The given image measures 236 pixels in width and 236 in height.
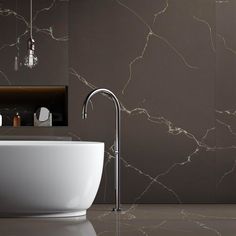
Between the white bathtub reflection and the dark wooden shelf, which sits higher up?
the dark wooden shelf

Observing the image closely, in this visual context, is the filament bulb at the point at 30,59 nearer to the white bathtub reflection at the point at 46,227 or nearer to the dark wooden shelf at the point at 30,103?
the dark wooden shelf at the point at 30,103

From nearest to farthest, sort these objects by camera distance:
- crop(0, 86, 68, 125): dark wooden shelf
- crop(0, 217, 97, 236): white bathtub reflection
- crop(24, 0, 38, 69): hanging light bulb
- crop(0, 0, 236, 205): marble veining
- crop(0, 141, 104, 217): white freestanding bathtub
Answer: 1. crop(0, 217, 97, 236): white bathtub reflection
2. crop(0, 141, 104, 217): white freestanding bathtub
3. crop(24, 0, 38, 69): hanging light bulb
4. crop(0, 0, 236, 205): marble veining
5. crop(0, 86, 68, 125): dark wooden shelf

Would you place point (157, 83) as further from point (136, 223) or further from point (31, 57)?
point (136, 223)

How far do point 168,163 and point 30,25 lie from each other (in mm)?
1541

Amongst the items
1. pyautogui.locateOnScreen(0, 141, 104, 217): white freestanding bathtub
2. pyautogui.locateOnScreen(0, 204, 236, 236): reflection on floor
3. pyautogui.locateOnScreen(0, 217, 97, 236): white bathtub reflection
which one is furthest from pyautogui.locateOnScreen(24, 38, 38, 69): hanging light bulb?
pyautogui.locateOnScreen(0, 217, 97, 236): white bathtub reflection

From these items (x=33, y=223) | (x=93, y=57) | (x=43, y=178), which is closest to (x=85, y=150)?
(x=43, y=178)

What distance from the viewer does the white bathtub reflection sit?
3062 mm

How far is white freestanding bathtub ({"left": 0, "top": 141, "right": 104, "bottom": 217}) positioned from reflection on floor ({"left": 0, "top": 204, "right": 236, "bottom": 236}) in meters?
0.10

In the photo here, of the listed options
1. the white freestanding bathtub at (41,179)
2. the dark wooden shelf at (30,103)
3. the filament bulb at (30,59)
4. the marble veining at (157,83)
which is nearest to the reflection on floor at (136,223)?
the white freestanding bathtub at (41,179)

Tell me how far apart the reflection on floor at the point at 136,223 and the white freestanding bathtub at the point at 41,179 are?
0.10m

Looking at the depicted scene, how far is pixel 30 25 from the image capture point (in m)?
4.57

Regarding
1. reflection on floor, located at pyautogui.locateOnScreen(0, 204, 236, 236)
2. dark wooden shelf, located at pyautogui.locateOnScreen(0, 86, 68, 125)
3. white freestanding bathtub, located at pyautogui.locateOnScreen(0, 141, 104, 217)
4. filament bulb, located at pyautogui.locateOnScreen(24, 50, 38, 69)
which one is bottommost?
reflection on floor, located at pyautogui.locateOnScreen(0, 204, 236, 236)

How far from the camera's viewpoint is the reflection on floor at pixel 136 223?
3102 mm

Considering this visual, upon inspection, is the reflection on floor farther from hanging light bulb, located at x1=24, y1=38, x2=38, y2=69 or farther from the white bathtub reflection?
hanging light bulb, located at x1=24, y1=38, x2=38, y2=69
